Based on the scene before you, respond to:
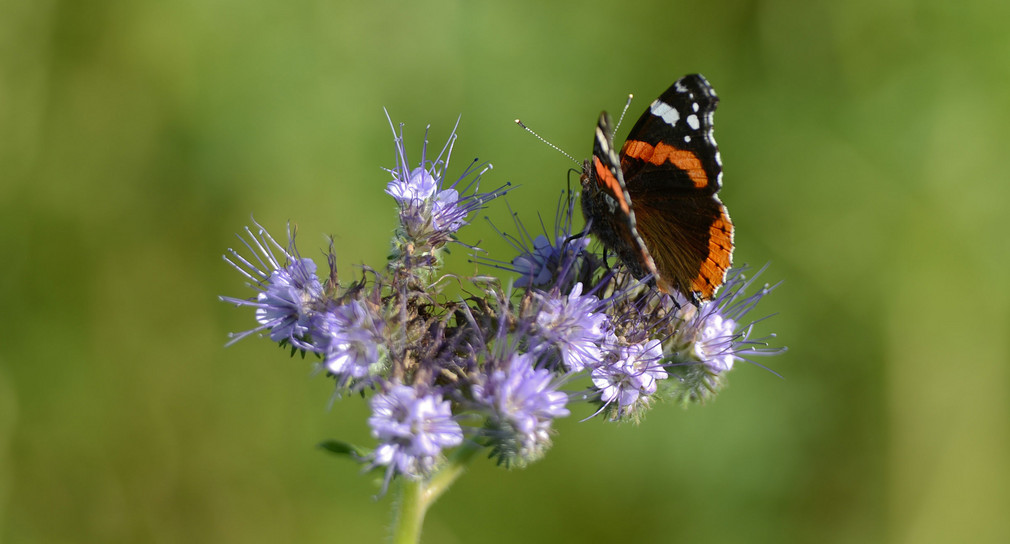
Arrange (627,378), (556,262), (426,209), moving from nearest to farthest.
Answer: (627,378) → (426,209) → (556,262)

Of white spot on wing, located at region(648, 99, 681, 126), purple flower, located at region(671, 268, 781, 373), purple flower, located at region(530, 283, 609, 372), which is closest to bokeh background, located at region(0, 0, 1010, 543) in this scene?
white spot on wing, located at region(648, 99, 681, 126)

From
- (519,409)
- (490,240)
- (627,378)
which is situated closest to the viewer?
(519,409)

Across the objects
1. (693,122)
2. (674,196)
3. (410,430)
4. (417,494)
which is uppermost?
(693,122)

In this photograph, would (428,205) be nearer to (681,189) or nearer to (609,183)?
(609,183)

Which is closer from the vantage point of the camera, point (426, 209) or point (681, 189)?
point (426, 209)

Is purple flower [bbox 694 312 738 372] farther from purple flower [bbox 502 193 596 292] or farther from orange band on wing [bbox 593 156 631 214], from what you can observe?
orange band on wing [bbox 593 156 631 214]

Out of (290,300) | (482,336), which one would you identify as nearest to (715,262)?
(482,336)

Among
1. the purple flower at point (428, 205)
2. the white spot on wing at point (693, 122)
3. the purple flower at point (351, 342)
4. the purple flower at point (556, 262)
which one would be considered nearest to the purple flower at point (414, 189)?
the purple flower at point (428, 205)

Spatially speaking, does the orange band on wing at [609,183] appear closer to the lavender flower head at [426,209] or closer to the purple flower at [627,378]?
the lavender flower head at [426,209]
